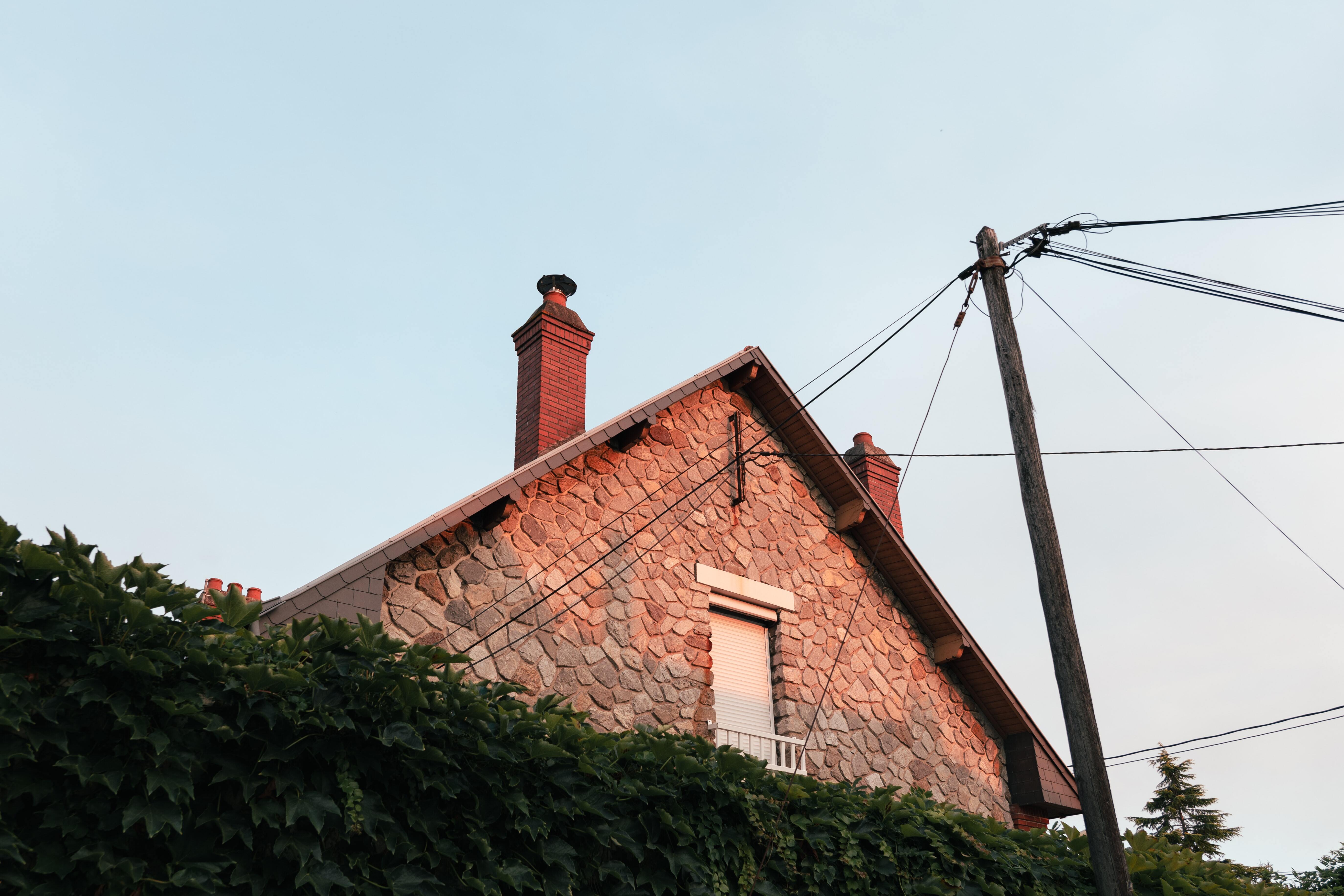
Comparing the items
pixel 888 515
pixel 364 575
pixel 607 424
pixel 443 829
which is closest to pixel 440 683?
pixel 443 829

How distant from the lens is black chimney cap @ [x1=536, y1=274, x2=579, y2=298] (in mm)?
11883

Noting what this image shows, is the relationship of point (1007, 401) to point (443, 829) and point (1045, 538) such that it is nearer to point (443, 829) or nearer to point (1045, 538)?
point (1045, 538)

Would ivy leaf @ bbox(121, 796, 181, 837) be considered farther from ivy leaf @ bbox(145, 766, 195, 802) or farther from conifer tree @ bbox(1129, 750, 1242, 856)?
conifer tree @ bbox(1129, 750, 1242, 856)

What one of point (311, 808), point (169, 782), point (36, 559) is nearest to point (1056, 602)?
point (311, 808)

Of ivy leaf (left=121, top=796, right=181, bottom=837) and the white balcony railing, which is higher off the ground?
the white balcony railing

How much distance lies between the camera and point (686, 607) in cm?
995

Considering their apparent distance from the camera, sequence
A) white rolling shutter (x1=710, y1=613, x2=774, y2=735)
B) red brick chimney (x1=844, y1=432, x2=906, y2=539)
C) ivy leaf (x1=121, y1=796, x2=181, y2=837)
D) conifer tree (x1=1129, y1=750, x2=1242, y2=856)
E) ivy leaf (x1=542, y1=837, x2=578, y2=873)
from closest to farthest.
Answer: ivy leaf (x1=121, y1=796, x2=181, y2=837) → ivy leaf (x1=542, y1=837, x2=578, y2=873) → white rolling shutter (x1=710, y1=613, x2=774, y2=735) → red brick chimney (x1=844, y1=432, x2=906, y2=539) → conifer tree (x1=1129, y1=750, x2=1242, y2=856)

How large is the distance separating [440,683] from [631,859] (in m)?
1.39

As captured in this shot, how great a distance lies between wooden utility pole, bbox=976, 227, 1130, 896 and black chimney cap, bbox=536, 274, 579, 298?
4915mm

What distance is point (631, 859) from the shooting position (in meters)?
5.29

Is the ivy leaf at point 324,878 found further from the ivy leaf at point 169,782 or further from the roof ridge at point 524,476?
the roof ridge at point 524,476

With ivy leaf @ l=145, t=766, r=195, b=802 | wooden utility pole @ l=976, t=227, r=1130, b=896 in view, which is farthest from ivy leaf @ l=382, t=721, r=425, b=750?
wooden utility pole @ l=976, t=227, r=1130, b=896

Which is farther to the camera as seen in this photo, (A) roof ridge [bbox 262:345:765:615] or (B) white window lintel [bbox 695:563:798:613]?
(B) white window lintel [bbox 695:563:798:613]

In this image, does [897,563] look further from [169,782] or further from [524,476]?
[169,782]
